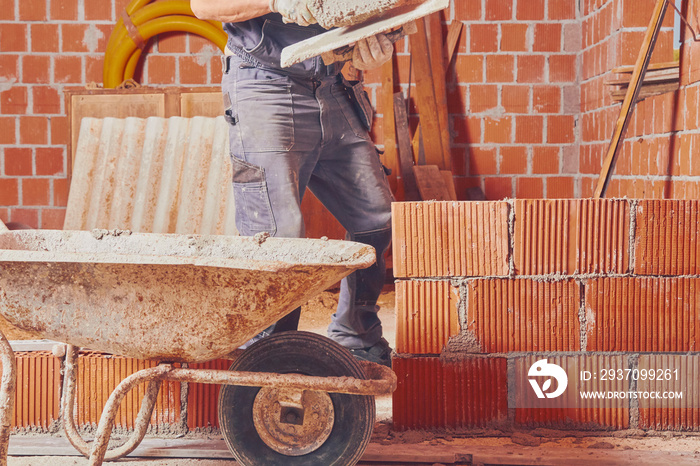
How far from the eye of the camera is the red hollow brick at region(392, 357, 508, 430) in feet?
7.08

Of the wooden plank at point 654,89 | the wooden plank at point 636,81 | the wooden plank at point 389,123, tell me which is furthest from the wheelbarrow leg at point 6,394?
the wooden plank at point 389,123

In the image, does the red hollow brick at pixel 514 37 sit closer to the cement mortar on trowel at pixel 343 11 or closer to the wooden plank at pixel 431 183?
the wooden plank at pixel 431 183

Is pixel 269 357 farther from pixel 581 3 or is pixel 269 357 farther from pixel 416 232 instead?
pixel 581 3

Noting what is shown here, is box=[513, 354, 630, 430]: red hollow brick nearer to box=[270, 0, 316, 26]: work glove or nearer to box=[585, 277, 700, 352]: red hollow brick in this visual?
box=[585, 277, 700, 352]: red hollow brick

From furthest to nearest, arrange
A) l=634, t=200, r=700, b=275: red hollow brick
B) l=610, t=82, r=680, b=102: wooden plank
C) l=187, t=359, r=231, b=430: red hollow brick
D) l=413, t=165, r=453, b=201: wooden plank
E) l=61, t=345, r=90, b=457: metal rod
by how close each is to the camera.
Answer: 1. l=413, t=165, r=453, b=201: wooden plank
2. l=610, t=82, r=680, b=102: wooden plank
3. l=187, t=359, r=231, b=430: red hollow brick
4. l=634, t=200, r=700, b=275: red hollow brick
5. l=61, t=345, r=90, b=457: metal rod

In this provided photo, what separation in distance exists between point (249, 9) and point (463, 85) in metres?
2.96

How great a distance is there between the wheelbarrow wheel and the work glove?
920 mm

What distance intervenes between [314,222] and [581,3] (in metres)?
2.47

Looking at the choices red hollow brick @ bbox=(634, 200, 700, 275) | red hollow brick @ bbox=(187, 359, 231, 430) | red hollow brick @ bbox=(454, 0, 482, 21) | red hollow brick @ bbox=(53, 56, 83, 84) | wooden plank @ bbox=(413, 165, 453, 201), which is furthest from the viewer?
red hollow brick @ bbox=(53, 56, 83, 84)

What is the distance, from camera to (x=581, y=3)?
4.61m

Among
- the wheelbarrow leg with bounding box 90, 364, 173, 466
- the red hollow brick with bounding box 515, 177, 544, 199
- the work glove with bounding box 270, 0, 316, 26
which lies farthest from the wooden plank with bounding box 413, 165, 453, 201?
the wheelbarrow leg with bounding box 90, 364, 173, 466

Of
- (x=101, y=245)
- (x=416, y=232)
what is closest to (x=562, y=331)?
(x=416, y=232)

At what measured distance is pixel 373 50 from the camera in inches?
77.3

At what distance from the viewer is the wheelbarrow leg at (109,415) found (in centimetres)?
162
